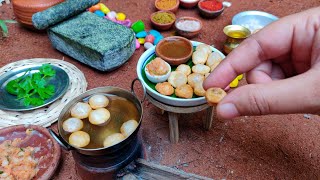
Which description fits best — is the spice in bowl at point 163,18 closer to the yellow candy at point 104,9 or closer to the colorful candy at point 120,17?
the colorful candy at point 120,17

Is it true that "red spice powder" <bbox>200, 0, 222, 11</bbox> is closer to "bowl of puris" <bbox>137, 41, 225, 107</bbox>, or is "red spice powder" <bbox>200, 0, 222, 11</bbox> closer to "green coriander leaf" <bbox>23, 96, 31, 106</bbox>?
"bowl of puris" <bbox>137, 41, 225, 107</bbox>

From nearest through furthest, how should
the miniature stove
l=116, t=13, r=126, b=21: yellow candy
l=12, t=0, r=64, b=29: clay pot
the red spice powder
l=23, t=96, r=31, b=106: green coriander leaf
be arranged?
the miniature stove → l=23, t=96, r=31, b=106: green coriander leaf → l=12, t=0, r=64, b=29: clay pot → l=116, t=13, r=126, b=21: yellow candy → the red spice powder

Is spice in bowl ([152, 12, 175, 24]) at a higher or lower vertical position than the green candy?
higher

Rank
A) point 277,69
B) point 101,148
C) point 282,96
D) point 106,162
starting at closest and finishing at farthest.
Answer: point 282,96
point 101,148
point 106,162
point 277,69

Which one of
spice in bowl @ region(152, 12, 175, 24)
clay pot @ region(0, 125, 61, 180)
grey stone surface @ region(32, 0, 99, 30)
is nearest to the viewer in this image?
clay pot @ region(0, 125, 61, 180)

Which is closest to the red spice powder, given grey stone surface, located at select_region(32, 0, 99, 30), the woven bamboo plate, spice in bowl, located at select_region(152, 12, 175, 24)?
spice in bowl, located at select_region(152, 12, 175, 24)

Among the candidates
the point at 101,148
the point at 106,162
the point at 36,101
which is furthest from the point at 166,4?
the point at 101,148

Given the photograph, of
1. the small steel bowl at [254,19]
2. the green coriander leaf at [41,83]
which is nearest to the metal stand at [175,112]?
the green coriander leaf at [41,83]

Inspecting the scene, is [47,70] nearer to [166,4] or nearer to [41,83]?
[41,83]
